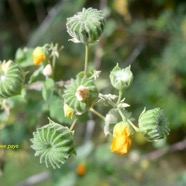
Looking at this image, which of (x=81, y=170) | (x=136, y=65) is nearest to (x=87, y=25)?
(x=81, y=170)

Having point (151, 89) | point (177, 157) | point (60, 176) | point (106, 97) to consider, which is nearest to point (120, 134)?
point (106, 97)

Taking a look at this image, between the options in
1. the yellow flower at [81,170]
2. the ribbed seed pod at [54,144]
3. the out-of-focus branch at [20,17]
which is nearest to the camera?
the ribbed seed pod at [54,144]

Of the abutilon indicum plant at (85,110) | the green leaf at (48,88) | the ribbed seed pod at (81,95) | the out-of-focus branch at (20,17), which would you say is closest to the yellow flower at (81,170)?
the green leaf at (48,88)

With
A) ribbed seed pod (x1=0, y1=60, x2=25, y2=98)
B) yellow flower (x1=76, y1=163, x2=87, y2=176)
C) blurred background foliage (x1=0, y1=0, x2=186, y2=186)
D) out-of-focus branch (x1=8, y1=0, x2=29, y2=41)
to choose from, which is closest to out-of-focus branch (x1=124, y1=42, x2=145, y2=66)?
blurred background foliage (x1=0, y1=0, x2=186, y2=186)

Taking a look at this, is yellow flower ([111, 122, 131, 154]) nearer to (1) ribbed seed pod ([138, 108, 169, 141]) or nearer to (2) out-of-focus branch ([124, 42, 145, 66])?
(1) ribbed seed pod ([138, 108, 169, 141])

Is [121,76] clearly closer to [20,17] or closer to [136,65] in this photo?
[136,65]

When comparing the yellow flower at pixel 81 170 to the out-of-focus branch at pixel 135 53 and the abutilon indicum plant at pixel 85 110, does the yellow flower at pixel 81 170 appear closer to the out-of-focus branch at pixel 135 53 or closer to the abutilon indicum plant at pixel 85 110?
the abutilon indicum plant at pixel 85 110
